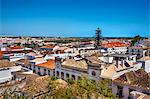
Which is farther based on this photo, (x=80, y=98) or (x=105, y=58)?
(x=105, y=58)

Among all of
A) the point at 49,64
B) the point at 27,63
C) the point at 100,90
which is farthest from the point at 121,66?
the point at 27,63

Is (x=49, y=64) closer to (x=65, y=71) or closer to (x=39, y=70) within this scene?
(x=39, y=70)

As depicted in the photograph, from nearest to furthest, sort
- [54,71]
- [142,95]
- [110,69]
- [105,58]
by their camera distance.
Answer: [142,95], [110,69], [54,71], [105,58]

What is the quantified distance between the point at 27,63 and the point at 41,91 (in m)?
15.9

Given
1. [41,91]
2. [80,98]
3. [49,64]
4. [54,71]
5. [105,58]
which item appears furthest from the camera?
[105,58]

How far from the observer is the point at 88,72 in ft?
61.0

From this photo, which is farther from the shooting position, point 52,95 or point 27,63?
point 27,63

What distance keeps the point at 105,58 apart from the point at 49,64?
7072 mm

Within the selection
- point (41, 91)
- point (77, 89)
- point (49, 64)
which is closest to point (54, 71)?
point (49, 64)

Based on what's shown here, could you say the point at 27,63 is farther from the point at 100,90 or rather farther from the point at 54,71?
the point at 100,90

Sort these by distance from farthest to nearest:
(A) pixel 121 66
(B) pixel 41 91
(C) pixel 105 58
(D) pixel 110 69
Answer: (C) pixel 105 58 → (A) pixel 121 66 → (D) pixel 110 69 → (B) pixel 41 91

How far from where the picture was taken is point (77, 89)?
11094 millimetres

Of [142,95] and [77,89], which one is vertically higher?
[77,89]

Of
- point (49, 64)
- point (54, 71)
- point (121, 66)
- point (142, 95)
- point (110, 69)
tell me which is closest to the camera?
point (142, 95)
